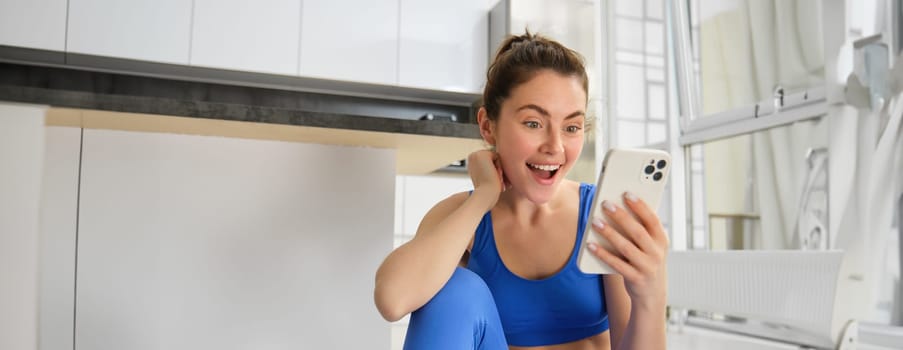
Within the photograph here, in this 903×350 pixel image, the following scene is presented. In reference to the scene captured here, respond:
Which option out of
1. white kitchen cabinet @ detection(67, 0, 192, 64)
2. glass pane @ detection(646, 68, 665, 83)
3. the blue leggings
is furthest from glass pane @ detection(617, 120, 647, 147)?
the blue leggings

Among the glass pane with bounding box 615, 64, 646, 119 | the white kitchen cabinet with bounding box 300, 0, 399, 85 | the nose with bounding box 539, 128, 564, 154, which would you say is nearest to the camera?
the nose with bounding box 539, 128, 564, 154

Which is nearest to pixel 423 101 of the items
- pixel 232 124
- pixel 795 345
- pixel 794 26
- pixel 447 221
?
pixel 794 26

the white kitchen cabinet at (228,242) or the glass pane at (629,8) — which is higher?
the glass pane at (629,8)

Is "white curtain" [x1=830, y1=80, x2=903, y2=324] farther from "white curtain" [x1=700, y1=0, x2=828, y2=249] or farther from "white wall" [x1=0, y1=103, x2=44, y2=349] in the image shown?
"white wall" [x1=0, y1=103, x2=44, y2=349]

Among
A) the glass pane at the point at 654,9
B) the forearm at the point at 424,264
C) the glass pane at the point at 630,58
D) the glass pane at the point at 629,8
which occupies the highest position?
the glass pane at the point at 629,8

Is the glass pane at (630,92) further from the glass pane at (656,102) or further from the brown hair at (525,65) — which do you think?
the brown hair at (525,65)

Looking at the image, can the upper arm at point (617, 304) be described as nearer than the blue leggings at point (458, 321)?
No

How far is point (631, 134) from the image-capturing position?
3.74 m

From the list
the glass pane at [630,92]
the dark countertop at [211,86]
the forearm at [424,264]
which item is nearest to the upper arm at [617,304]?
the forearm at [424,264]

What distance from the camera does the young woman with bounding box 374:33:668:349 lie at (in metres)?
0.96

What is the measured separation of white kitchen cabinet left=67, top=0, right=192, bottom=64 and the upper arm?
2.60m

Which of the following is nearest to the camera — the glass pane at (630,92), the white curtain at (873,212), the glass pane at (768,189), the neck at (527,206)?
the neck at (527,206)

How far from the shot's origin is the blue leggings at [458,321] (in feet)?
3.00

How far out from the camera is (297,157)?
4.84 ft
